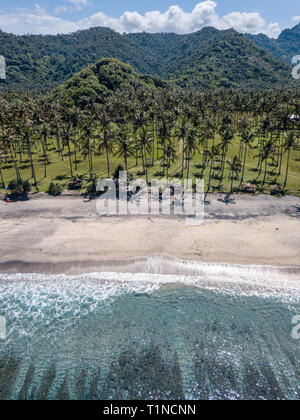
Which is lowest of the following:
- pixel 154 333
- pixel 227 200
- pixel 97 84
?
pixel 154 333

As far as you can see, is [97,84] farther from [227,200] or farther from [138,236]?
[138,236]

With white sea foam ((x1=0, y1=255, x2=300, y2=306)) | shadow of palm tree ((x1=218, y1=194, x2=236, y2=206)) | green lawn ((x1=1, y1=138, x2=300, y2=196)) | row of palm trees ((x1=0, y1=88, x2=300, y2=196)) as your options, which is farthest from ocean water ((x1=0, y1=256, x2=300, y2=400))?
row of palm trees ((x1=0, y1=88, x2=300, y2=196))

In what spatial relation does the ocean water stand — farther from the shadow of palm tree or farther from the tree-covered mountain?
the tree-covered mountain

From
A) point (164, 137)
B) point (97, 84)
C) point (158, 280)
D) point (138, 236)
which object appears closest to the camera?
point (158, 280)

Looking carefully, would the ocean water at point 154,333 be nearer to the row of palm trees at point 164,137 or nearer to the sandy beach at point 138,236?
the sandy beach at point 138,236

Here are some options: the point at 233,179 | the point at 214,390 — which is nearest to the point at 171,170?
the point at 233,179

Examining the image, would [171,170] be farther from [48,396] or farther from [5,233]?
[48,396]

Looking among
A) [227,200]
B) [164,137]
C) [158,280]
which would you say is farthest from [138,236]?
[164,137]
